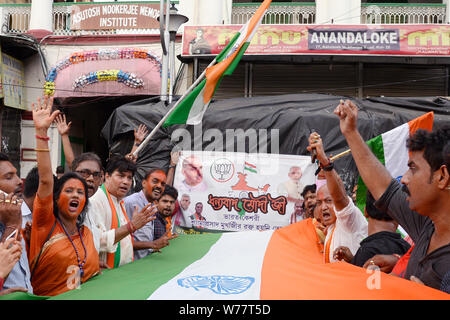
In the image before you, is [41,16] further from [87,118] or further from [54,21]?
[87,118]

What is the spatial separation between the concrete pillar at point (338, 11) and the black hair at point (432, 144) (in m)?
10.5

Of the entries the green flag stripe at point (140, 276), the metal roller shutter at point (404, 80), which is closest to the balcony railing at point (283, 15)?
the metal roller shutter at point (404, 80)

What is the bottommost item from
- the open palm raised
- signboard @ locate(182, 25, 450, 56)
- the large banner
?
the large banner

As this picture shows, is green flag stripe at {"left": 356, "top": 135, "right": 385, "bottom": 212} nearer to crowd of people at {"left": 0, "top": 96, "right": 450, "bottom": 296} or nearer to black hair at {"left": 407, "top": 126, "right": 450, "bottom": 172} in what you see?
crowd of people at {"left": 0, "top": 96, "right": 450, "bottom": 296}

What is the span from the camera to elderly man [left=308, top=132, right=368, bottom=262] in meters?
3.12

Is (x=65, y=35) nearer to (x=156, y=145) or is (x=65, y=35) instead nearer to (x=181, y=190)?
(x=156, y=145)

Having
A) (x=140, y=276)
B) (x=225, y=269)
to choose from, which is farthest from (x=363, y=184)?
(x=140, y=276)

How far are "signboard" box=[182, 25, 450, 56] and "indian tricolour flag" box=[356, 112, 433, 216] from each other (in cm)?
661

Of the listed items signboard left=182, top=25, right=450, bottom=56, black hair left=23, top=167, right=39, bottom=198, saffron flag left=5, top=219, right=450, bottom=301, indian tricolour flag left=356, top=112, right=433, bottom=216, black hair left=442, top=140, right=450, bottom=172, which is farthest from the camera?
signboard left=182, top=25, right=450, bottom=56

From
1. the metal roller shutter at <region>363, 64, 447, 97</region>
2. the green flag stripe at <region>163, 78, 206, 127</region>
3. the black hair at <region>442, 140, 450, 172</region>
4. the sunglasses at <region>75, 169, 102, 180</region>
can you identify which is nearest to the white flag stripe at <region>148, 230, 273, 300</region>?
the black hair at <region>442, 140, 450, 172</region>

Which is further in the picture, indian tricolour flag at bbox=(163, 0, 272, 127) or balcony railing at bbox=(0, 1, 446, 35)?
balcony railing at bbox=(0, 1, 446, 35)

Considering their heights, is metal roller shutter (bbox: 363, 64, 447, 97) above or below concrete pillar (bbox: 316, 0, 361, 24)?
below
